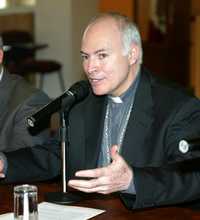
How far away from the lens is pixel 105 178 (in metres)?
1.97

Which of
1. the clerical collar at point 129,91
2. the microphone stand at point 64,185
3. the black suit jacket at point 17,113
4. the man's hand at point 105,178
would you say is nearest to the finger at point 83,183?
the man's hand at point 105,178

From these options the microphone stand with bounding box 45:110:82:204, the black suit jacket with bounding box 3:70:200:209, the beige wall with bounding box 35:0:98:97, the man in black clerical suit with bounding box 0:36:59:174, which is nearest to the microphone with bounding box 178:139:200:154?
the black suit jacket with bounding box 3:70:200:209

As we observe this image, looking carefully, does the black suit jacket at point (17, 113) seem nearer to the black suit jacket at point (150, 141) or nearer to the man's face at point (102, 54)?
the black suit jacket at point (150, 141)

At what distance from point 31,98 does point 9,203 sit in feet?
2.78

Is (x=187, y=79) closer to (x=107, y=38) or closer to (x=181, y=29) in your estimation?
(x=181, y=29)

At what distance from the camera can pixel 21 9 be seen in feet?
30.3

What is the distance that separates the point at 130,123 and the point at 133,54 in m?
0.30

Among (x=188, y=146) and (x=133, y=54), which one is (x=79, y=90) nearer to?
(x=133, y=54)

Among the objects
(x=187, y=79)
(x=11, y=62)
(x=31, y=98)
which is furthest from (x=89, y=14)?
(x=31, y=98)

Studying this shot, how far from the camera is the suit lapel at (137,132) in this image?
8.26 ft

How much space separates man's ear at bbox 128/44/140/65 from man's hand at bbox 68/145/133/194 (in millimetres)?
715

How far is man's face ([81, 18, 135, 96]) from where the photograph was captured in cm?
251

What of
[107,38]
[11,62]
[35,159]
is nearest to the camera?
[107,38]

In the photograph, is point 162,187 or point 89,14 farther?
point 89,14
